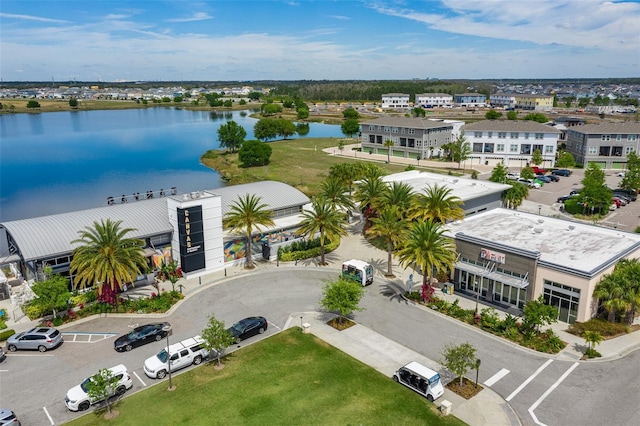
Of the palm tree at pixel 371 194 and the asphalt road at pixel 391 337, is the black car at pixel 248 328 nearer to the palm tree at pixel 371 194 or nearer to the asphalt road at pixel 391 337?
the asphalt road at pixel 391 337

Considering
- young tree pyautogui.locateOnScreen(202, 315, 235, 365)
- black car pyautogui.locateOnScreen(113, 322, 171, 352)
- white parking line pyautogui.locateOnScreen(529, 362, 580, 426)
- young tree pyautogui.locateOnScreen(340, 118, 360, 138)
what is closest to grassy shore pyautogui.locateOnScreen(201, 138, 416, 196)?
young tree pyautogui.locateOnScreen(340, 118, 360, 138)

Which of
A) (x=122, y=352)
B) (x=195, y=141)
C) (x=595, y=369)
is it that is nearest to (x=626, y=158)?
(x=595, y=369)

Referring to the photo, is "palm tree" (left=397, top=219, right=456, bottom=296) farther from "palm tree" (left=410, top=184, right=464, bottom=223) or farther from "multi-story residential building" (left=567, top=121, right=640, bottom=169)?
"multi-story residential building" (left=567, top=121, right=640, bottom=169)

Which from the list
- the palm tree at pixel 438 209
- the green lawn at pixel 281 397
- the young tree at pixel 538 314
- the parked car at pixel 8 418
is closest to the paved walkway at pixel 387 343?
the green lawn at pixel 281 397

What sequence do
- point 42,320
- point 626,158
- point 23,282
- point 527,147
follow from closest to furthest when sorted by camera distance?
point 42,320
point 23,282
point 626,158
point 527,147

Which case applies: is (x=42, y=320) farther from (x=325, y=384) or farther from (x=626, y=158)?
(x=626, y=158)

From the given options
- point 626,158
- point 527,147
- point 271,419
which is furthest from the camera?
point 527,147
